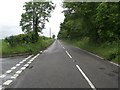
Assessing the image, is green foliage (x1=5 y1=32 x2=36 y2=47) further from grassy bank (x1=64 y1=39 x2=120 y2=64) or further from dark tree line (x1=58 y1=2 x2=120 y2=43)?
grassy bank (x1=64 y1=39 x2=120 y2=64)

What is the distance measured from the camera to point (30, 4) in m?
50.2

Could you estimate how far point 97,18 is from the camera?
77.1 feet

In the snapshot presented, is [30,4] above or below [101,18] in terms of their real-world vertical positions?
above

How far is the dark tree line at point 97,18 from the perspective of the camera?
2135 cm

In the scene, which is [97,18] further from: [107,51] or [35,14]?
[35,14]

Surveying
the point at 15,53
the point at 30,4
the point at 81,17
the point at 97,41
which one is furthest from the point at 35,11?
the point at 15,53

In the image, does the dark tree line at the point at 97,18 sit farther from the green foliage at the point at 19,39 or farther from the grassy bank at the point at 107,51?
the green foliage at the point at 19,39

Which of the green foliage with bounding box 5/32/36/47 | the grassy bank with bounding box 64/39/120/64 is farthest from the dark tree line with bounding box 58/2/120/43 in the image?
the green foliage with bounding box 5/32/36/47

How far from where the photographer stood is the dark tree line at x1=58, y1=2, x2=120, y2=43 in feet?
70.0

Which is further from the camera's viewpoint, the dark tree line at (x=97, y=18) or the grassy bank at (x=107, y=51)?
the grassy bank at (x=107, y=51)

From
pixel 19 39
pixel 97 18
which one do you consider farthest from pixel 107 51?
pixel 19 39

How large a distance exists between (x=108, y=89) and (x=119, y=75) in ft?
13.2

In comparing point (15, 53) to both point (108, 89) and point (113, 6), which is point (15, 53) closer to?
point (113, 6)

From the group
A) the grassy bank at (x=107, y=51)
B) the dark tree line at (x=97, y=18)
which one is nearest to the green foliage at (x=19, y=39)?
the dark tree line at (x=97, y=18)
